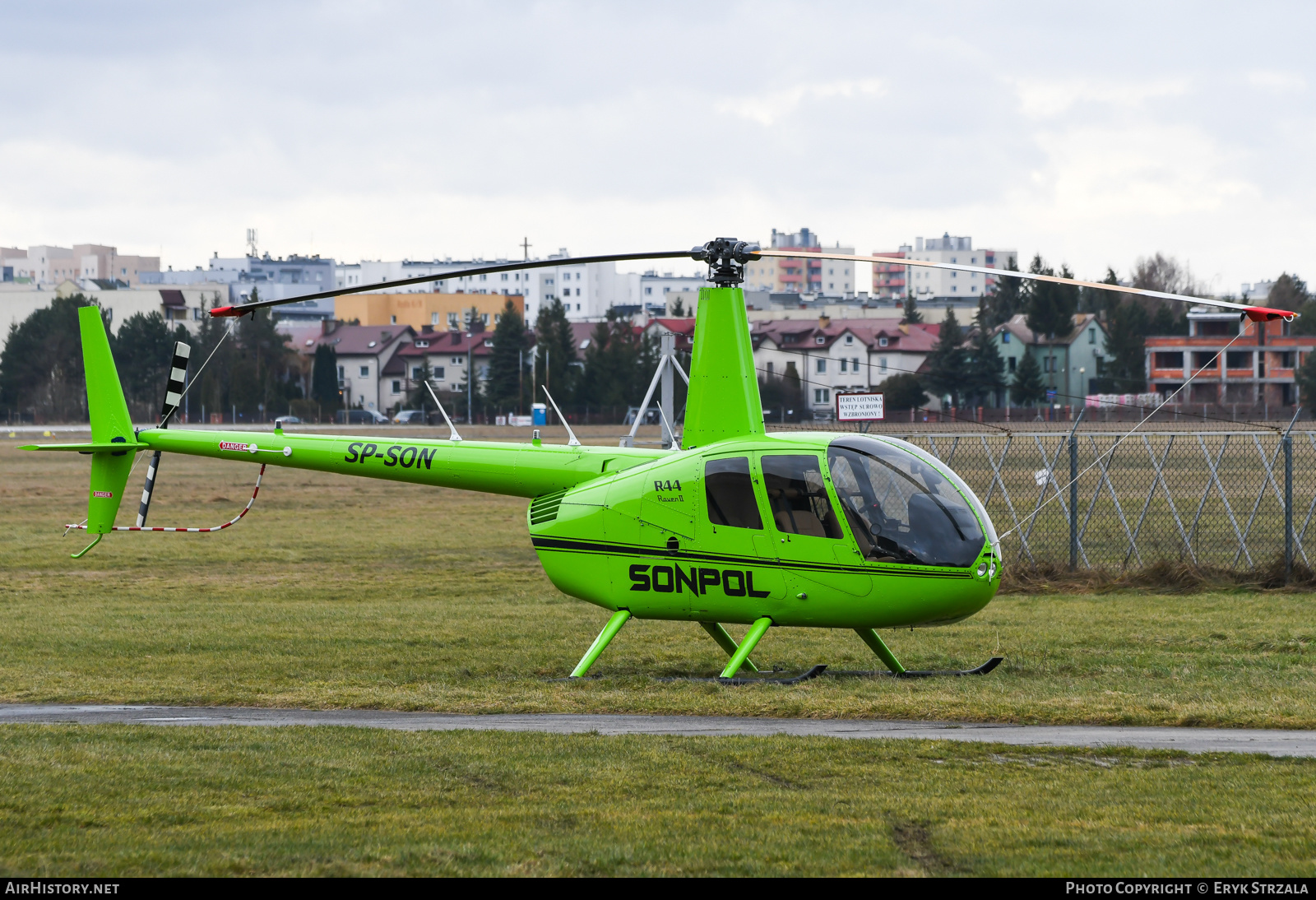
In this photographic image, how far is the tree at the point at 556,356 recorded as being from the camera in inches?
4067

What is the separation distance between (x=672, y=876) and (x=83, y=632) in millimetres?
11768

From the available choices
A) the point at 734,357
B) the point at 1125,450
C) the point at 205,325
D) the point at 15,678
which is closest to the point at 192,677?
the point at 15,678

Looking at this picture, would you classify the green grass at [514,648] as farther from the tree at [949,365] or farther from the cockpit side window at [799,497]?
the tree at [949,365]

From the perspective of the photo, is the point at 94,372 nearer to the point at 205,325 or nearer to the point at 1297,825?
the point at 1297,825

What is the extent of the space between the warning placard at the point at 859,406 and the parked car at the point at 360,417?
77.7 m

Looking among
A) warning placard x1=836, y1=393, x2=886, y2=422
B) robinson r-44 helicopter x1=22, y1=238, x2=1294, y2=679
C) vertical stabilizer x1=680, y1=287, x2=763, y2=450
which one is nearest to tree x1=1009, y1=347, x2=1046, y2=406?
warning placard x1=836, y1=393, x2=886, y2=422

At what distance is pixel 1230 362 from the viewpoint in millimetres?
84062

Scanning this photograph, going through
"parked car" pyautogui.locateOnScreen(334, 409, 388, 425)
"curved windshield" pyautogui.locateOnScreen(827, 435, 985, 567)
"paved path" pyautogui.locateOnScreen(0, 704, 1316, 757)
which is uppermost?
"curved windshield" pyautogui.locateOnScreen(827, 435, 985, 567)

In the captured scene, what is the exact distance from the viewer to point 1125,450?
52.0 m

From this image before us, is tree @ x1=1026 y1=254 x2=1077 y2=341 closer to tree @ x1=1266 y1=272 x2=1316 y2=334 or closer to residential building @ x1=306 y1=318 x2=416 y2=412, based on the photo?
tree @ x1=1266 y1=272 x2=1316 y2=334

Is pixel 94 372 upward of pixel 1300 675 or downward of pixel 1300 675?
upward

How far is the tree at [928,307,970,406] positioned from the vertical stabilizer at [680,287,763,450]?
7599cm

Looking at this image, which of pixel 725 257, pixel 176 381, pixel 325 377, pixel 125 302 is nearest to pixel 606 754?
pixel 725 257

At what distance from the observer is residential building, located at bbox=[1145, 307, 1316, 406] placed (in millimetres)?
77875
